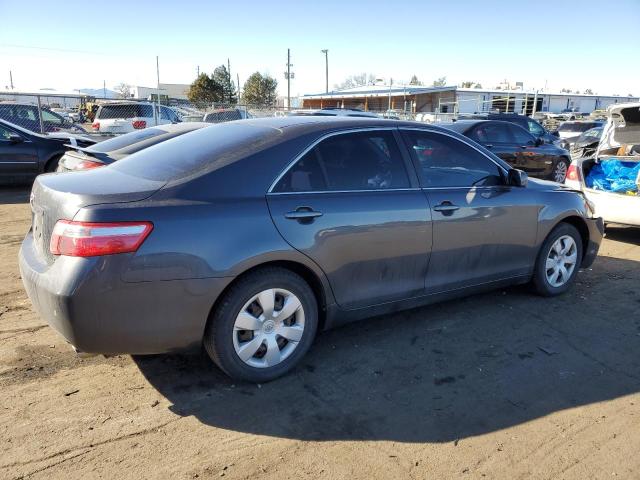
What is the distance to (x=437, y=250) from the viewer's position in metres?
3.99

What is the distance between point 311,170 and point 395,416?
64.6 inches

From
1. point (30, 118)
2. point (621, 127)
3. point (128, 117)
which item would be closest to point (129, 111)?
point (128, 117)

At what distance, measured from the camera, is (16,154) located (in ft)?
33.8

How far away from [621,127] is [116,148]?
7.64 m

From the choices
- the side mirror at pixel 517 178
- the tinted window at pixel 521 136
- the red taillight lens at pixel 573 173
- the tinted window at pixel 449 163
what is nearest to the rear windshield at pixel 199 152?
the tinted window at pixel 449 163

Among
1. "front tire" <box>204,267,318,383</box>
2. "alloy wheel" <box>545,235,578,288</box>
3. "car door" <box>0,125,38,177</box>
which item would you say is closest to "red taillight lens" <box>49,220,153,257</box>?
"front tire" <box>204,267,318,383</box>

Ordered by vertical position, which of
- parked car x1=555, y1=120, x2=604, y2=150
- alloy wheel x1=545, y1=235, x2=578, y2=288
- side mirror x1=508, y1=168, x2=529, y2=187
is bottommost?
alloy wheel x1=545, y1=235, x2=578, y2=288

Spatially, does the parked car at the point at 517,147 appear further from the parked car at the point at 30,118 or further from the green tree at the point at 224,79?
the green tree at the point at 224,79

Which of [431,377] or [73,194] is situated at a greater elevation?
[73,194]

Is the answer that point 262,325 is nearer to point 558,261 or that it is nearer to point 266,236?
point 266,236

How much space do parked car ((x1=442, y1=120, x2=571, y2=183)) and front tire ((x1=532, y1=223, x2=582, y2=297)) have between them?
225 inches

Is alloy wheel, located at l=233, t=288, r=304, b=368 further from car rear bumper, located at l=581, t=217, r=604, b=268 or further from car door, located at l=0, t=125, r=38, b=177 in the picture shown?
car door, located at l=0, t=125, r=38, b=177

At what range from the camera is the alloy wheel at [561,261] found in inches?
194

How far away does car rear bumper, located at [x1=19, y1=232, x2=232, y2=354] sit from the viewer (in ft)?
8.91
